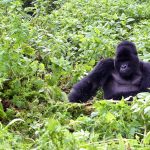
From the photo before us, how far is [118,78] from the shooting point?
16.8 feet

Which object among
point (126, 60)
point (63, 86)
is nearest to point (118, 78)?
point (126, 60)

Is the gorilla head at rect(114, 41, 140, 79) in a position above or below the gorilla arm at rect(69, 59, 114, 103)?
above

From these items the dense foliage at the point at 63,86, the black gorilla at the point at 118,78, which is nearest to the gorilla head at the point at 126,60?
the black gorilla at the point at 118,78

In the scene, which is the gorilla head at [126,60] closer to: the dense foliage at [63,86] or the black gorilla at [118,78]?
the black gorilla at [118,78]

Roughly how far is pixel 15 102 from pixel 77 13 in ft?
13.3

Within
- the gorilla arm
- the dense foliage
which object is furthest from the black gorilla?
the dense foliage

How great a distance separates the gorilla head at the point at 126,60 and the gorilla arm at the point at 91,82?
0.09 metres

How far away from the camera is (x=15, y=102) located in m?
4.23

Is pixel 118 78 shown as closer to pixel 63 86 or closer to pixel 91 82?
pixel 91 82

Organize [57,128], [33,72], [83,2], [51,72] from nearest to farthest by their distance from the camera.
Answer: [57,128], [33,72], [51,72], [83,2]

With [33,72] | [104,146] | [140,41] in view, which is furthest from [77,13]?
[104,146]

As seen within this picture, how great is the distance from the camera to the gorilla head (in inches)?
190

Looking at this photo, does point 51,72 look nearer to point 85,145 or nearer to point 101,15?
point 85,145

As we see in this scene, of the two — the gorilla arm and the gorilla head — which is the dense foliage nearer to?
the gorilla arm
